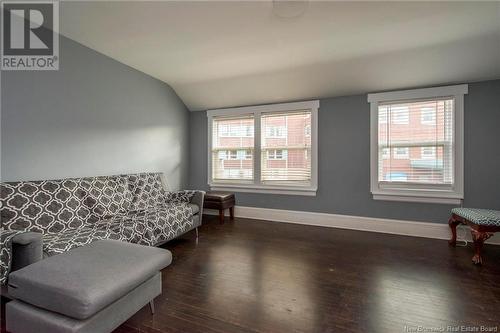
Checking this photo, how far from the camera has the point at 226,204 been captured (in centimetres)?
424

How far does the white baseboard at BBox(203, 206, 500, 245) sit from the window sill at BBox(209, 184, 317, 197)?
34 cm

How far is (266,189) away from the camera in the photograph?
4.41m

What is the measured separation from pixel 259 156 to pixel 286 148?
1.79 ft

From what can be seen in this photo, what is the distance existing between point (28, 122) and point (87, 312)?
2.25 metres

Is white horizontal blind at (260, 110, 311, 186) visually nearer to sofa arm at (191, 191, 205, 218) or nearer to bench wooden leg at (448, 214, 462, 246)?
sofa arm at (191, 191, 205, 218)

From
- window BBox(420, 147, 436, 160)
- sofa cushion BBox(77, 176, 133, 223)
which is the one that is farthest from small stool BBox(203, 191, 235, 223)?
window BBox(420, 147, 436, 160)

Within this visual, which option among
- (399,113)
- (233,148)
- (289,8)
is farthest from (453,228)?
(233,148)

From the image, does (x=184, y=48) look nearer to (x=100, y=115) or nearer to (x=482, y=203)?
(x=100, y=115)

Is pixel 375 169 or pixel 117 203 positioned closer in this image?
pixel 117 203

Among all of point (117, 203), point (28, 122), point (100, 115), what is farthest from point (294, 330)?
point (100, 115)

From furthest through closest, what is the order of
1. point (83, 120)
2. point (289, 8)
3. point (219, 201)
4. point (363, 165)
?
point (219, 201) < point (363, 165) < point (83, 120) < point (289, 8)

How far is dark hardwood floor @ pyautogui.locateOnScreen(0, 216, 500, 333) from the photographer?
1635mm

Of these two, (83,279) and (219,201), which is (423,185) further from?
(83,279)

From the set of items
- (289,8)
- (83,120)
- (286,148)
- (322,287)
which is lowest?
(322,287)
